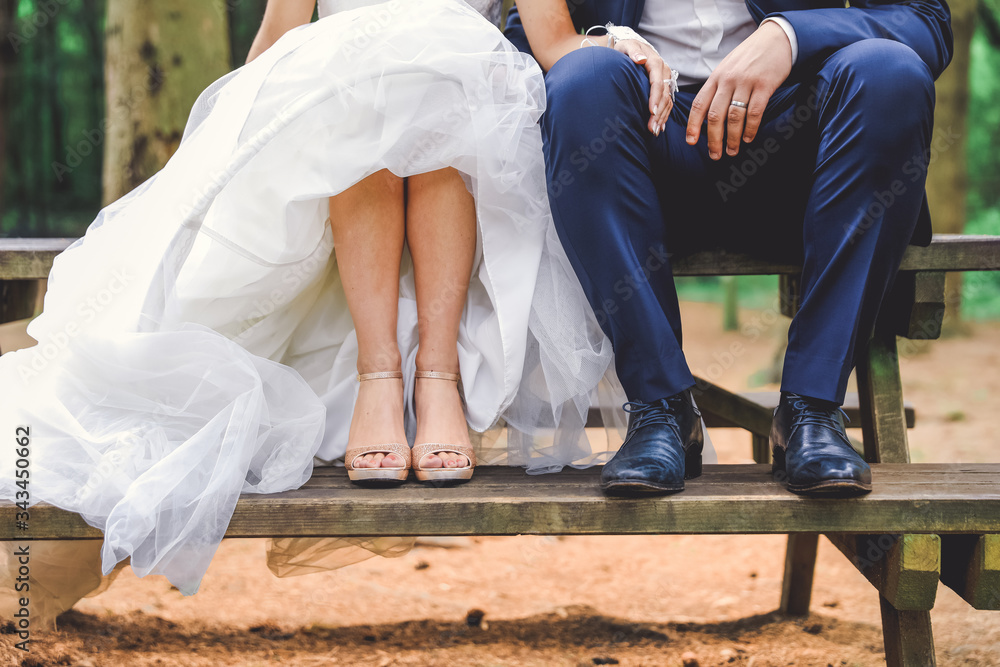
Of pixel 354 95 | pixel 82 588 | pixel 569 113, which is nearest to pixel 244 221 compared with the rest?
pixel 354 95

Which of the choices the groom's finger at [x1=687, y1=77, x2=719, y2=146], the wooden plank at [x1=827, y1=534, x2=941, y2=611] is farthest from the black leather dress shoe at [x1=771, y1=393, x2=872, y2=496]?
the groom's finger at [x1=687, y1=77, x2=719, y2=146]

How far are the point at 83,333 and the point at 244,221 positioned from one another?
343mm

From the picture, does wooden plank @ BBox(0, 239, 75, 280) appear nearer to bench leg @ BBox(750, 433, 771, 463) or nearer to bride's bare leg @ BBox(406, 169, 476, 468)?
bride's bare leg @ BBox(406, 169, 476, 468)

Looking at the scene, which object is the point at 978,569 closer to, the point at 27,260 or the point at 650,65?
the point at 650,65

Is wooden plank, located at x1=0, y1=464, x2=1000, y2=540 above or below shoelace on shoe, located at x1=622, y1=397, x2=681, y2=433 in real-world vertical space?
below

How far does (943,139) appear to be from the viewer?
257 inches

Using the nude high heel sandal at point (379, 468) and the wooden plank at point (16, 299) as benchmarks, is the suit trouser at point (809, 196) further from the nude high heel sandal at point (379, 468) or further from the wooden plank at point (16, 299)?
the wooden plank at point (16, 299)

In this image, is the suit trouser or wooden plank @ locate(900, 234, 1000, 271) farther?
wooden plank @ locate(900, 234, 1000, 271)

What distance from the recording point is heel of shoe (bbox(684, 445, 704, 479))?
1.41 meters

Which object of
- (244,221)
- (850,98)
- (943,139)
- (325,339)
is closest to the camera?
(850,98)

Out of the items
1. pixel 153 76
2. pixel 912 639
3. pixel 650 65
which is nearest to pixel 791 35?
pixel 650 65

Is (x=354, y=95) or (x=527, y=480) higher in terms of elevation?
(x=354, y=95)

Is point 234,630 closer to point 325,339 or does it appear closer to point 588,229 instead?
point 325,339

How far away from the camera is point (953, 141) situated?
6633 mm
